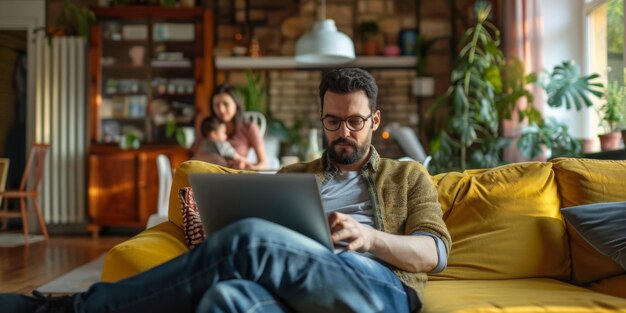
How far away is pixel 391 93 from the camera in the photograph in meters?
7.06

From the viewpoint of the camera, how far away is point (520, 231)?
7.18 feet

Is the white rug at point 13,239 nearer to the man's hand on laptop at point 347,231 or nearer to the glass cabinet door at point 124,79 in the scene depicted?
the glass cabinet door at point 124,79

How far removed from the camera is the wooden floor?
4.00 metres

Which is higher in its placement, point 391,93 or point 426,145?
point 391,93

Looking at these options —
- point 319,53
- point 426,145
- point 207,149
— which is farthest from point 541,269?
point 426,145

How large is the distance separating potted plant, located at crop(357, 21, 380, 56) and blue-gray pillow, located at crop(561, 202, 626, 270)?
16.5 feet

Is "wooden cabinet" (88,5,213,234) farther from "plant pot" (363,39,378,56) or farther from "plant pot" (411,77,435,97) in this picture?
"plant pot" (411,77,435,97)

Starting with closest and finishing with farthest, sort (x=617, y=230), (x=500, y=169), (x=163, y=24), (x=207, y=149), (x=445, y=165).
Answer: (x=617, y=230) → (x=500, y=169) → (x=207, y=149) → (x=445, y=165) → (x=163, y=24)

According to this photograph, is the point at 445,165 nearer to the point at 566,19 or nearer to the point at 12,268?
the point at 566,19

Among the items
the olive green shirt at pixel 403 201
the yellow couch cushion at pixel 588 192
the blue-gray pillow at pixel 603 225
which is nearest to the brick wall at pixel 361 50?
the yellow couch cushion at pixel 588 192

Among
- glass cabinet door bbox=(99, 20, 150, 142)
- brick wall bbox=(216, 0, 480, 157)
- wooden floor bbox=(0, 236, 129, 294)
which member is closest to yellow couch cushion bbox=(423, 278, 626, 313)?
wooden floor bbox=(0, 236, 129, 294)

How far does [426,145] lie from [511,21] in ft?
6.24

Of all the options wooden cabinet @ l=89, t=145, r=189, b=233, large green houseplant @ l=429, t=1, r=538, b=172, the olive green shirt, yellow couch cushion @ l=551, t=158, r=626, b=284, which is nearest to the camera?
the olive green shirt

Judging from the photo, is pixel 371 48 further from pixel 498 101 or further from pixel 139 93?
pixel 139 93
